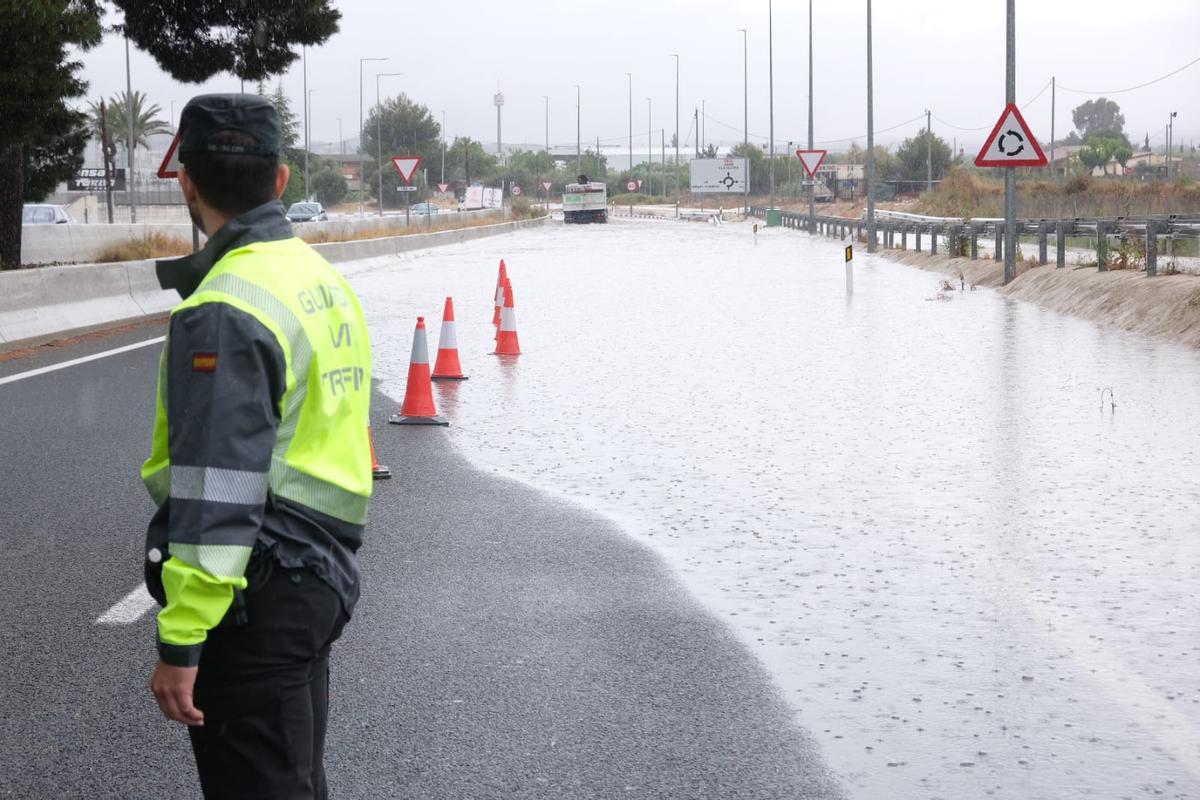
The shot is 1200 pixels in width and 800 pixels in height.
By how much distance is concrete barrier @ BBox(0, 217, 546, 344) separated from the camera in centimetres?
1889

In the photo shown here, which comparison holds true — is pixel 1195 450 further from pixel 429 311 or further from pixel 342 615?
pixel 429 311

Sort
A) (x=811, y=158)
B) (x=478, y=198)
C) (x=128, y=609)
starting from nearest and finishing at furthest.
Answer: (x=128, y=609) → (x=811, y=158) → (x=478, y=198)

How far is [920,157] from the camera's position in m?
143

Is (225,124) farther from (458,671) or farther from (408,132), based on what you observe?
(408,132)

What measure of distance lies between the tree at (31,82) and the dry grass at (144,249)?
7.44 feet

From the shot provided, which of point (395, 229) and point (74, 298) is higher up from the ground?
point (395, 229)

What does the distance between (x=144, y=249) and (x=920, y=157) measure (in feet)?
388

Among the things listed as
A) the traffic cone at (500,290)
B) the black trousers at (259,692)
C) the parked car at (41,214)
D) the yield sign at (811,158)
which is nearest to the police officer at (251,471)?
the black trousers at (259,692)

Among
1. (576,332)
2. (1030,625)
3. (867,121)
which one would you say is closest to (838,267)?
(867,121)

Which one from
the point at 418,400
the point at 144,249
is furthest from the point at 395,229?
the point at 418,400

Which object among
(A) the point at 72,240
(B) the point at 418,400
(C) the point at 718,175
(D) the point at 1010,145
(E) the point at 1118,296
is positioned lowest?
(B) the point at 418,400

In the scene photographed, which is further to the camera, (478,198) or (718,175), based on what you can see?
(718,175)

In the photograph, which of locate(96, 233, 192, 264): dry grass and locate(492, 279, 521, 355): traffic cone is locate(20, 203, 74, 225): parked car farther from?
locate(492, 279, 521, 355): traffic cone

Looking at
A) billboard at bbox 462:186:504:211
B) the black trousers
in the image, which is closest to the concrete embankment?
the black trousers
